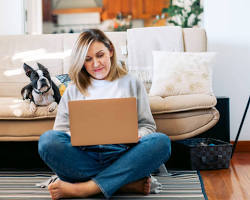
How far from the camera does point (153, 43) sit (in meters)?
2.73

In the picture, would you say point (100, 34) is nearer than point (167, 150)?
No

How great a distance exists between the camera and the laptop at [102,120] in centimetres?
145

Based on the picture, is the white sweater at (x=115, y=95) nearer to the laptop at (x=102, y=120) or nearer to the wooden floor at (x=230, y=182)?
the laptop at (x=102, y=120)

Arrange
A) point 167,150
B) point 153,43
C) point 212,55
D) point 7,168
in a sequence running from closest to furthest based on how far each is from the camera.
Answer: point 167,150
point 7,168
point 212,55
point 153,43

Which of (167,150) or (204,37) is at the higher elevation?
(204,37)

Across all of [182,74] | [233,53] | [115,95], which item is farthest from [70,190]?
[233,53]

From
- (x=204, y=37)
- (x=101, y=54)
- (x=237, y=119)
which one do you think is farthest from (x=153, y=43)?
(x=101, y=54)

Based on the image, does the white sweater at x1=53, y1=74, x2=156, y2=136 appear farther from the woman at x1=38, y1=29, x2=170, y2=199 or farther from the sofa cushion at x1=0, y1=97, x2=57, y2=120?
the sofa cushion at x1=0, y1=97, x2=57, y2=120

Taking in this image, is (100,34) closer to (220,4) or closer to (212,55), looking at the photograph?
(212,55)

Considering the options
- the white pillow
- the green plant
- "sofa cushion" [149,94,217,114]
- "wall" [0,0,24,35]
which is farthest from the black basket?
"wall" [0,0,24,35]

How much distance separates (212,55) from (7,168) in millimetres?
1582

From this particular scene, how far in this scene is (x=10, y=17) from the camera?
10.7 ft

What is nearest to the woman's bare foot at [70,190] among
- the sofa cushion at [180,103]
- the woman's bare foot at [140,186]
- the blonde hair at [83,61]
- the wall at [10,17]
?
the woman's bare foot at [140,186]

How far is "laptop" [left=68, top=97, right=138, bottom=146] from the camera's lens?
4.75ft
